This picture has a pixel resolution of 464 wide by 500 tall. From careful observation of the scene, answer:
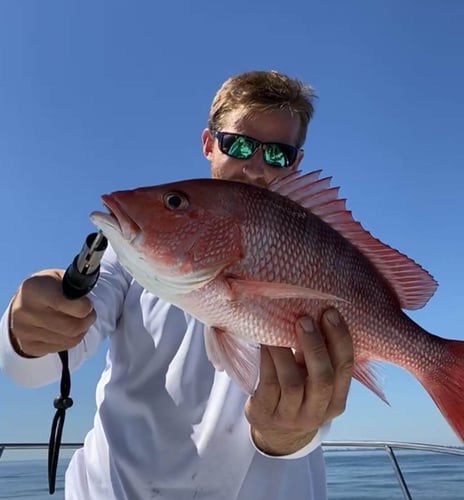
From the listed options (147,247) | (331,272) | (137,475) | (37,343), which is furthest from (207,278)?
(137,475)

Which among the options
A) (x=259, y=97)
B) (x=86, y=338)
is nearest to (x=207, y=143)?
(x=259, y=97)

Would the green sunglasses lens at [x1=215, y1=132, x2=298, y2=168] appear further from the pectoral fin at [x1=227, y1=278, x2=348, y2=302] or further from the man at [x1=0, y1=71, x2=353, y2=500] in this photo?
the pectoral fin at [x1=227, y1=278, x2=348, y2=302]

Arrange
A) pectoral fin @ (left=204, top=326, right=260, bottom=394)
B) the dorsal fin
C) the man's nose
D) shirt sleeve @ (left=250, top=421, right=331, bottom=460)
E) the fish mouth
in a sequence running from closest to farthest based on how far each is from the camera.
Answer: the fish mouth
pectoral fin @ (left=204, top=326, right=260, bottom=394)
the dorsal fin
shirt sleeve @ (left=250, top=421, right=331, bottom=460)
the man's nose

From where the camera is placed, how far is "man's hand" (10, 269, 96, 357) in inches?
56.5

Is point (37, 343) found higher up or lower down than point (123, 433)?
higher up

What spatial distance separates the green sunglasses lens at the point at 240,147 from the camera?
2.53 m

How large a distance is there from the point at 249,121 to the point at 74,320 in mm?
1510

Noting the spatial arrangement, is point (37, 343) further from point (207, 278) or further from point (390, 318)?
point (390, 318)

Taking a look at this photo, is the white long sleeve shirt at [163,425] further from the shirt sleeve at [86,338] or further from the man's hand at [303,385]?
the man's hand at [303,385]

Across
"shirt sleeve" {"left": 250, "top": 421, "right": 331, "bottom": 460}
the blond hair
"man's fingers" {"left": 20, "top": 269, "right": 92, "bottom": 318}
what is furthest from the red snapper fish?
the blond hair

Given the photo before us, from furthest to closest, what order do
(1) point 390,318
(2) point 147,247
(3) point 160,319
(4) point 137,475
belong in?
1. (3) point 160,319
2. (4) point 137,475
3. (1) point 390,318
4. (2) point 147,247

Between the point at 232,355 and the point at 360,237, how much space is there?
55 centimetres

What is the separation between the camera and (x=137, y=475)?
1855 mm

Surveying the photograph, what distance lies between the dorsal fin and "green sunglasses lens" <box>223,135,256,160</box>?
3.11ft
